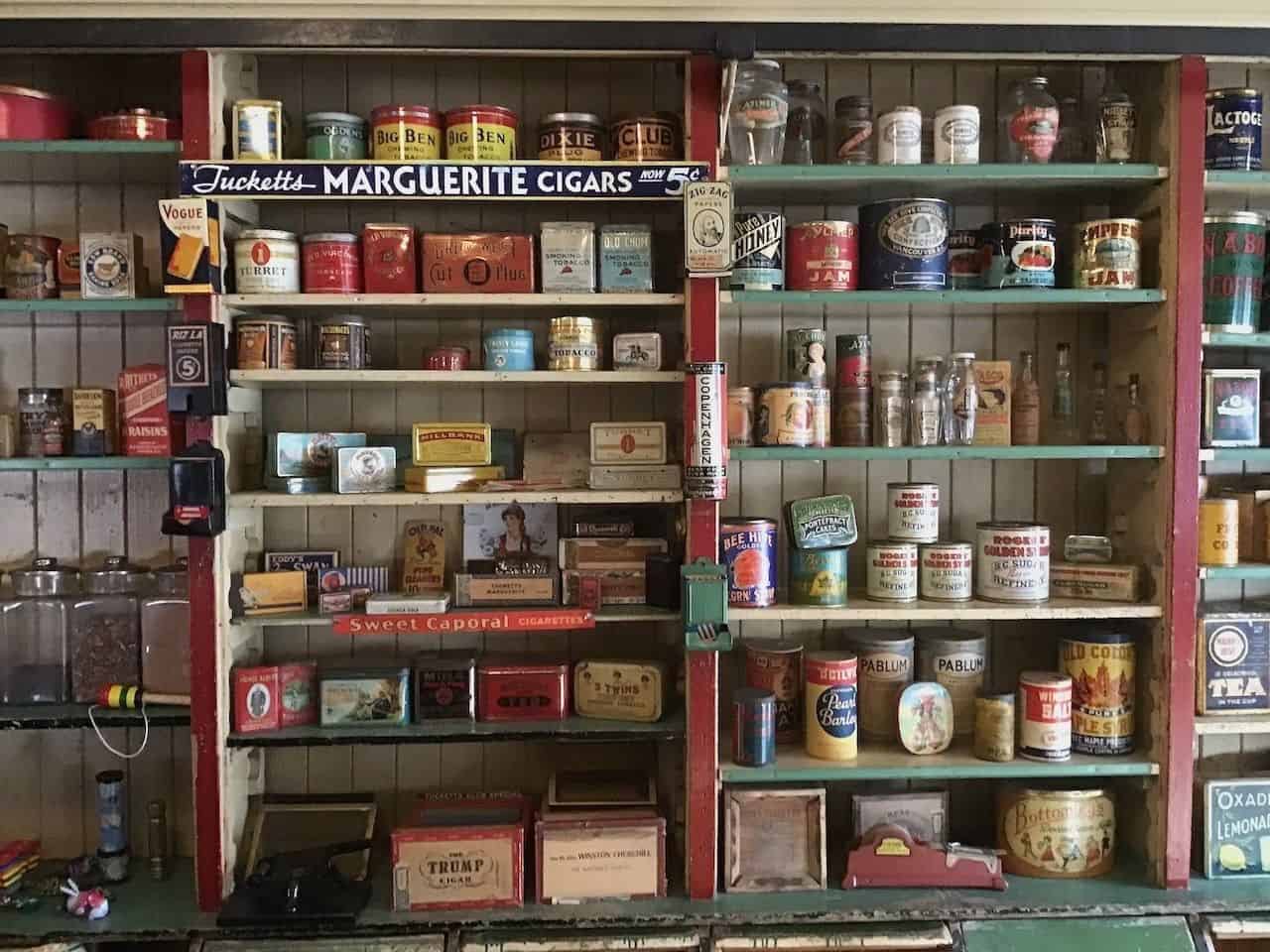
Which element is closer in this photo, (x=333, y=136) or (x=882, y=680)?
(x=333, y=136)

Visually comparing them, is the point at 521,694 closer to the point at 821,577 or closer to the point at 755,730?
the point at 755,730

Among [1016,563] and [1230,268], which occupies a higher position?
[1230,268]

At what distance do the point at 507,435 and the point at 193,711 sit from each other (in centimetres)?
91

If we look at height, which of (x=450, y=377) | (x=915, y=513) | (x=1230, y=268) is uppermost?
(x=1230, y=268)

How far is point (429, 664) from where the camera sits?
2.26m

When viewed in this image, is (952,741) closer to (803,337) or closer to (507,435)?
(803,337)

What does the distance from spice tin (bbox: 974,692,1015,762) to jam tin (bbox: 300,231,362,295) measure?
1654 millimetres

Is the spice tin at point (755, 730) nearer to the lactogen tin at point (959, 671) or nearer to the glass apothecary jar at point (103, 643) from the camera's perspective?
the lactogen tin at point (959, 671)

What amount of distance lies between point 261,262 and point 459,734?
1.09 m

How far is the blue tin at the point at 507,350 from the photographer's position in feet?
7.21

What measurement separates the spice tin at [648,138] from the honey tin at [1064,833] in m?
1.64

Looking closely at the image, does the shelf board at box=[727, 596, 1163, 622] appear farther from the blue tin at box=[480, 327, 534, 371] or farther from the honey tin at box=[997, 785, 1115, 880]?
the blue tin at box=[480, 327, 534, 371]

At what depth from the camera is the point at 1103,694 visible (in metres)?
2.26

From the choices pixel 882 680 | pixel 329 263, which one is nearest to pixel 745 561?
pixel 882 680
